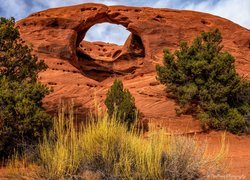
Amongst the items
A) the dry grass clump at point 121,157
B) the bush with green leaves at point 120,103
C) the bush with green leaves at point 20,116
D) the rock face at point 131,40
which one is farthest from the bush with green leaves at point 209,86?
the dry grass clump at point 121,157

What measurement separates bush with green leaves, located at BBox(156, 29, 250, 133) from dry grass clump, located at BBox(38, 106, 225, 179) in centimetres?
848

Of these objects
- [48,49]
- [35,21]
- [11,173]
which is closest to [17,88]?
[11,173]

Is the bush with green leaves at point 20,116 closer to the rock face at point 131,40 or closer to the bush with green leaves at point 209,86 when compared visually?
the bush with green leaves at point 209,86

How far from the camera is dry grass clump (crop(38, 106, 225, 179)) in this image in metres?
4.78

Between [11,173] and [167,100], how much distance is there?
11117mm

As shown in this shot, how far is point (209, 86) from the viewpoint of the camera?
13758mm

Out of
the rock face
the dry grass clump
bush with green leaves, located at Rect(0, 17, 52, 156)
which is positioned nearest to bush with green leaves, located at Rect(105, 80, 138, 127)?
bush with green leaves, located at Rect(0, 17, 52, 156)

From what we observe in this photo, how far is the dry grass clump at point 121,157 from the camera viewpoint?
4781mm

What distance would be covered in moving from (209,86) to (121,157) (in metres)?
9.87

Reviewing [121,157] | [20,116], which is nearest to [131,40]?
[20,116]

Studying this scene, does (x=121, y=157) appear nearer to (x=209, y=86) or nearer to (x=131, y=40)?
(x=209, y=86)

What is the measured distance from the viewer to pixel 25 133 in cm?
809

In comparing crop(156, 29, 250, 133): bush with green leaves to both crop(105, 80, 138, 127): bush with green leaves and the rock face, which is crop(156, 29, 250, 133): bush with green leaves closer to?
the rock face

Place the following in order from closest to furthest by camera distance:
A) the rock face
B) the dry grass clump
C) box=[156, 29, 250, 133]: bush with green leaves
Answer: the dry grass clump < box=[156, 29, 250, 133]: bush with green leaves < the rock face
